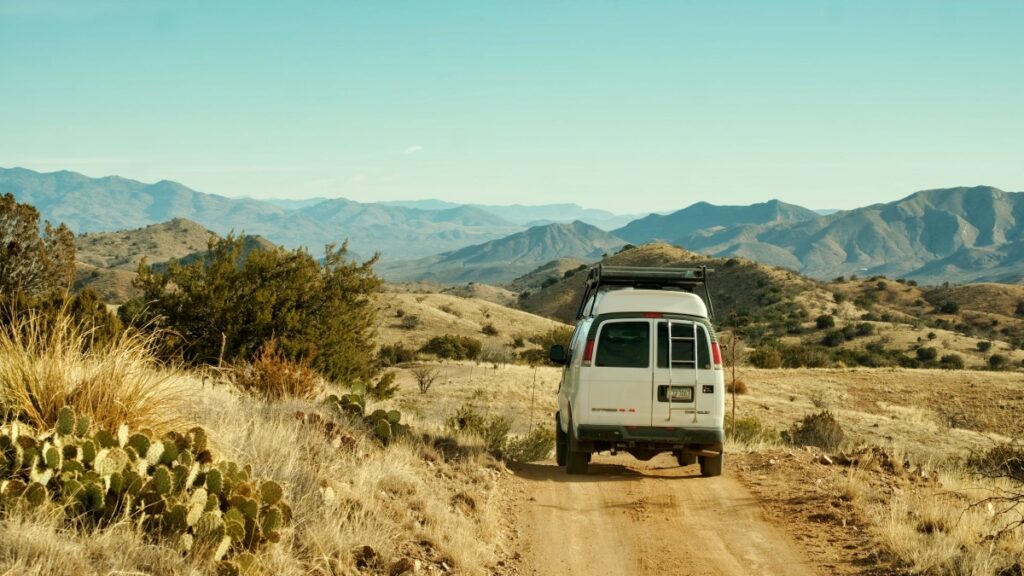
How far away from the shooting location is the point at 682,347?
11.3m

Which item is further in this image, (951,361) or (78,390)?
(951,361)

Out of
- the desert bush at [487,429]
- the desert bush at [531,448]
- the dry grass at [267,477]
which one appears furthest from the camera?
the desert bush at [531,448]

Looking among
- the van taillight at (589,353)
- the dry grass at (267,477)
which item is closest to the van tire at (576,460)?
the van taillight at (589,353)

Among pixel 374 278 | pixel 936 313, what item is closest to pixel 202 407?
pixel 374 278

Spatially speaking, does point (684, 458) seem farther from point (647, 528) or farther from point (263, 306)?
point (263, 306)

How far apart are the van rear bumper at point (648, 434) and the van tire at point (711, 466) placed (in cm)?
62

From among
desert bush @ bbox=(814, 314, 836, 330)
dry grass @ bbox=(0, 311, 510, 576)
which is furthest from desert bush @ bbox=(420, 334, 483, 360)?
dry grass @ bbox=(0, 311, 510, 576)

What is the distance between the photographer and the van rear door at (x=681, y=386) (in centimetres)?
1117

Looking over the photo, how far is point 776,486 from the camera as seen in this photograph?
436 inches

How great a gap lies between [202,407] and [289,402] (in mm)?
2284

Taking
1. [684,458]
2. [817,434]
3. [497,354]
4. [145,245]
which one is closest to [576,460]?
[684,458]

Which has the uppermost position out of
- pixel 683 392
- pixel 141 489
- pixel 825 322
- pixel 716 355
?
pixel 716 355

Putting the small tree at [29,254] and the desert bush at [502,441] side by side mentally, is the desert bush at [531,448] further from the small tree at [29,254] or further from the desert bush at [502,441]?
the small tree at [29,254]

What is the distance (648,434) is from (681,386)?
0.75m
